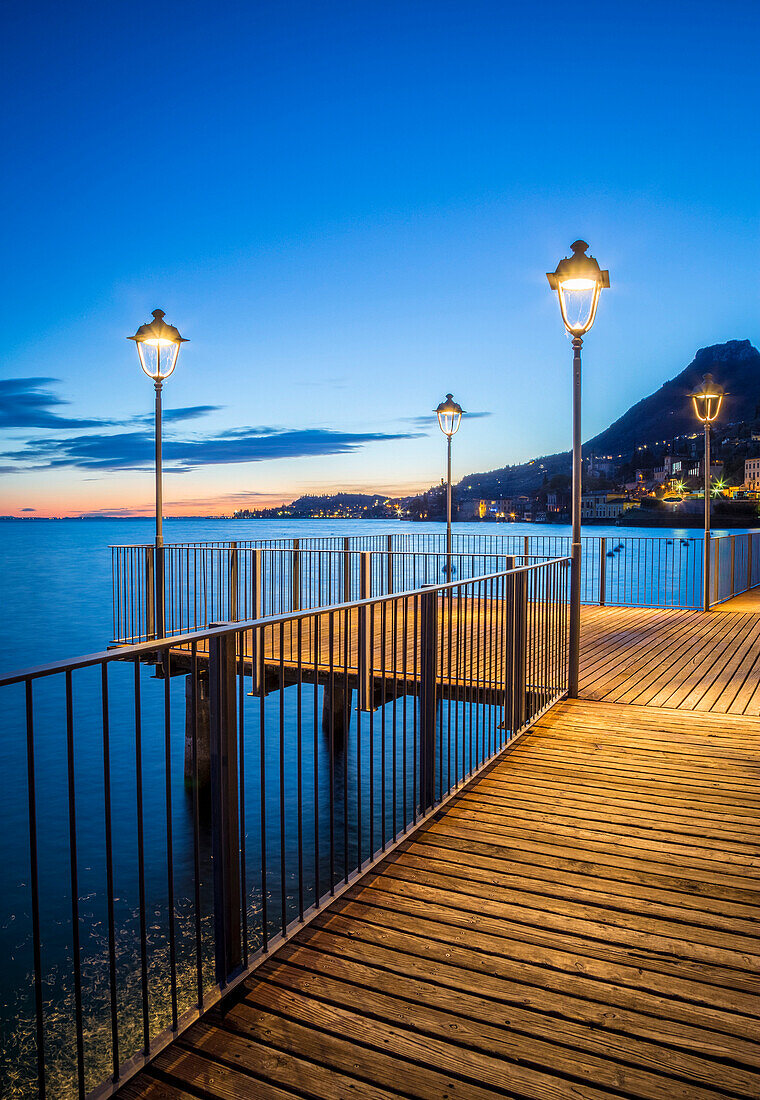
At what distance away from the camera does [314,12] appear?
15570 mm

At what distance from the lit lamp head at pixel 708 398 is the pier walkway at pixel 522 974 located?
1055 cm

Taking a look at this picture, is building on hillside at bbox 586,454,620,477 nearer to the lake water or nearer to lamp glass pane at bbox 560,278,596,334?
the lake water

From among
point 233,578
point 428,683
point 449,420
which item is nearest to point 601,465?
point 449,420

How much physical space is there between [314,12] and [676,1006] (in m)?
19.5

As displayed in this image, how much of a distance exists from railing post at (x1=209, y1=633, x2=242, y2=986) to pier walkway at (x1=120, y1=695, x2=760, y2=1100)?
0.18 meters

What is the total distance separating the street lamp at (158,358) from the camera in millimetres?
10578

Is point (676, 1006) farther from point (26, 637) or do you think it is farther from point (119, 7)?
point (26, 637)

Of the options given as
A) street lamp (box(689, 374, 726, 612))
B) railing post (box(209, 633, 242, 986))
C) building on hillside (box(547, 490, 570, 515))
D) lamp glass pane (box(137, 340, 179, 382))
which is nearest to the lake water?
railing post (box(209, 633, 242, 986))

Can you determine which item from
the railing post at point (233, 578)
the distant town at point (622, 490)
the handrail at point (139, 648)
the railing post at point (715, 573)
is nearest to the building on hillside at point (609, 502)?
the distant town at point (622, 490)

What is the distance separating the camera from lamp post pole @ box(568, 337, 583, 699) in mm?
6109

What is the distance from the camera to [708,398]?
12.8 metres

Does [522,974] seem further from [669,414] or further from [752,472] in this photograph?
[669,414]

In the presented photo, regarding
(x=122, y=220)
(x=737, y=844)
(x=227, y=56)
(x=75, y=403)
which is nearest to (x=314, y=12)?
(x=227, y=56)

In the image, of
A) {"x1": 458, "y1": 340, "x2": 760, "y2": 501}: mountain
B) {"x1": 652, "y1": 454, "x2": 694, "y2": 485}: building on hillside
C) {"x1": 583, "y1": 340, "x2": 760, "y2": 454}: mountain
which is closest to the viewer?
{"x1": 652, "y1": 454, "x2": 694, "y2": 485}: building on hillside
